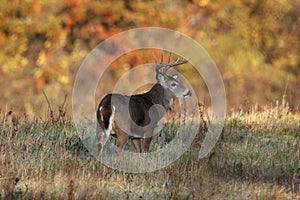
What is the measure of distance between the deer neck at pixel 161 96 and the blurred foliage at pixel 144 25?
30.3 ft

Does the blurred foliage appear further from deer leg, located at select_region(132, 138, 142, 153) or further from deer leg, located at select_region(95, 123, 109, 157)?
deer leg, located at select_region(95, 123, 109, 157)

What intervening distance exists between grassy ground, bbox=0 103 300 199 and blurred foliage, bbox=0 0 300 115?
33.3 ft

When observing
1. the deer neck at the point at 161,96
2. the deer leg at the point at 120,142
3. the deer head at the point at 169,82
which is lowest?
the deer leg at the point at 120,142

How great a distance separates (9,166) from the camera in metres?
7.16

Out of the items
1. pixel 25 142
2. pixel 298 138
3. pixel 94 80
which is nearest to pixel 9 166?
pixel 25 142

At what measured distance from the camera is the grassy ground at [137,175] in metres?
6.52

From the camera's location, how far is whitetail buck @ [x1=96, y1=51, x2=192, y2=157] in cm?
841

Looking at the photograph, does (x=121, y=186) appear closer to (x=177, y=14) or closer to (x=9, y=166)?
(x=9, y=166)

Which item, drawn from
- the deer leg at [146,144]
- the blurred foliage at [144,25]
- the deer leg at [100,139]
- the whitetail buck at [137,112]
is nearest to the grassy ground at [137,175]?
the deer leg at [100,139]

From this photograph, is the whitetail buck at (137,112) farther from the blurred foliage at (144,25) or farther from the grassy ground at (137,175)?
the blurred foliage at (144,25)

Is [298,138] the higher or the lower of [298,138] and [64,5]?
the lower

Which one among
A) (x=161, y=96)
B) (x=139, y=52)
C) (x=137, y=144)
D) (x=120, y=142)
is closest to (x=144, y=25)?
(x=139, y=52)

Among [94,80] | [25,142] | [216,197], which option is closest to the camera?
[216,197]

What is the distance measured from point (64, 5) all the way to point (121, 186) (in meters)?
13.4
